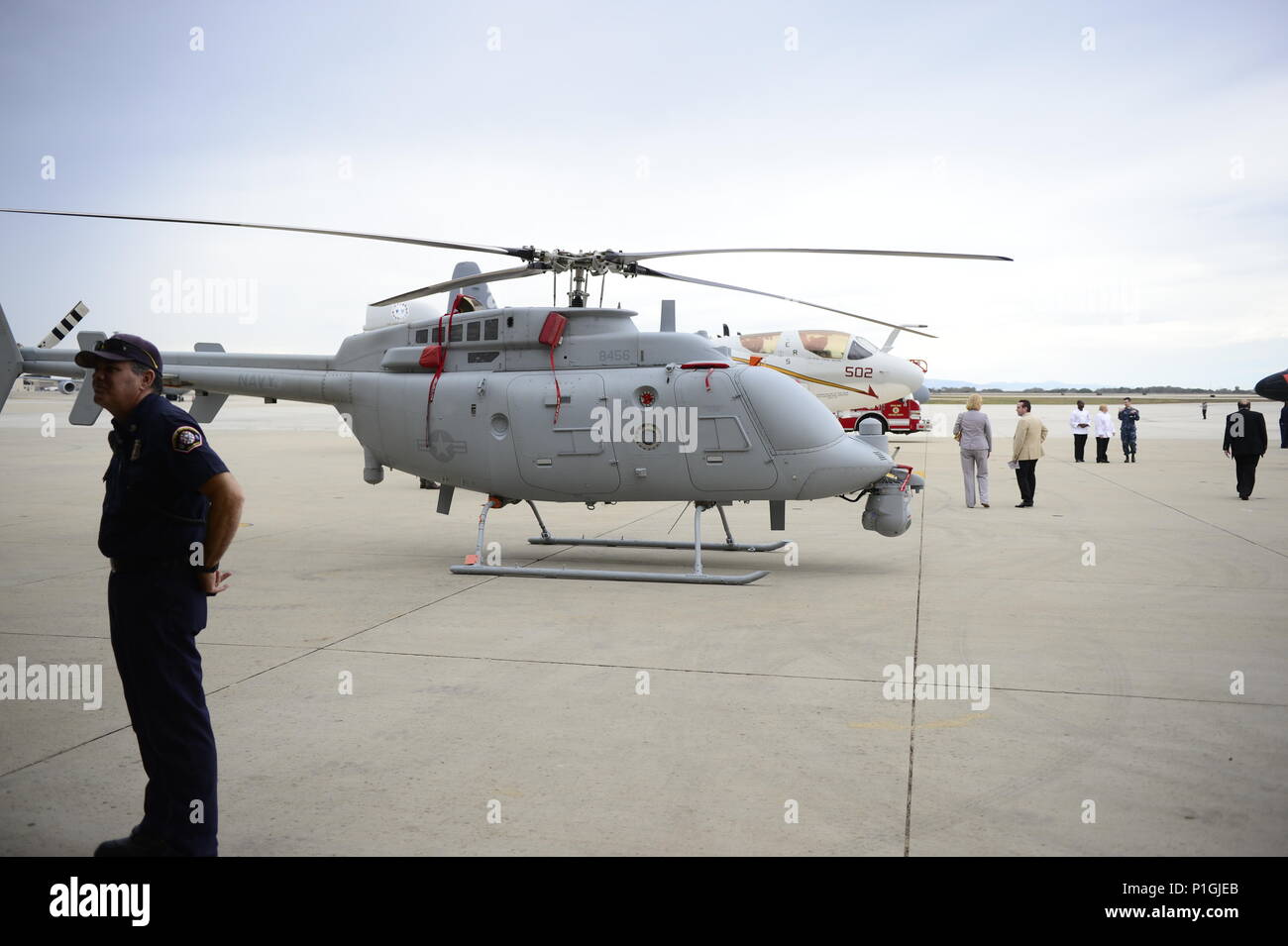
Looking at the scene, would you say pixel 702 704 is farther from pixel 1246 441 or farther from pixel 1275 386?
pixel 1246 441

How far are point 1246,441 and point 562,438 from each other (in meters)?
12.2

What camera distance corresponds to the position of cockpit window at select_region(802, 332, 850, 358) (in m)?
23.9

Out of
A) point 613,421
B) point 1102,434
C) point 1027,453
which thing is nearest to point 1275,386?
point 1027,453

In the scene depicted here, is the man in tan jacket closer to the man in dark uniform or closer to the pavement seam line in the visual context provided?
the pavement seam line

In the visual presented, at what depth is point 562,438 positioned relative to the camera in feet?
31.8

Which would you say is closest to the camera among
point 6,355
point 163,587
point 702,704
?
point 163,587

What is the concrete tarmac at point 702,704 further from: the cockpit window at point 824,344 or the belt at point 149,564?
the cockpit window at point 824,344

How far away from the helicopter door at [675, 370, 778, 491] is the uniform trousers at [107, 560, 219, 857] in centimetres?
633

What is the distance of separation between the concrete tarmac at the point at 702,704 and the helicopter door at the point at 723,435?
1.12 meters

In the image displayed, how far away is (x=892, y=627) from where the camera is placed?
24.6 feet

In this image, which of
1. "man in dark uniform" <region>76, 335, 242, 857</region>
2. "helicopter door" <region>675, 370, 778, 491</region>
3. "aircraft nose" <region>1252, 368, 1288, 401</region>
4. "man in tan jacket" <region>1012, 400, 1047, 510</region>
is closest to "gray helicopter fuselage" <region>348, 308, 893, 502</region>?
"helicopter door" <region>675, 370, 778, 491</region>

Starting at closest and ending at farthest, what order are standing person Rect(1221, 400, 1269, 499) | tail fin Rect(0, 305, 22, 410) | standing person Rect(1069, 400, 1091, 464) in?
tail fin Rect(0, 305, 22, 410) < standing person Rect(1221, 400, 1269, 499) < standing person Rect(1069, 400, 1091, 464)

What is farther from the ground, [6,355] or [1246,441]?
[6,355]
